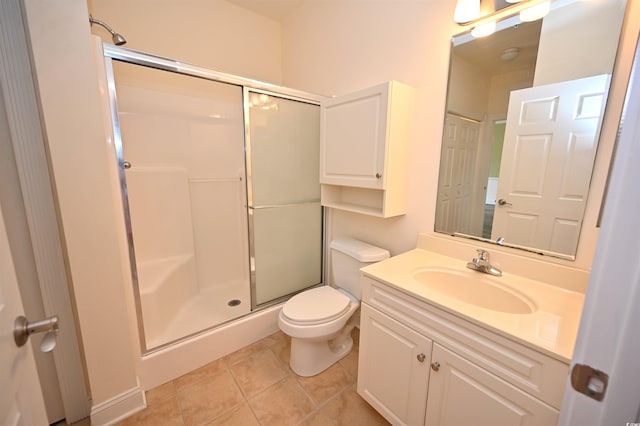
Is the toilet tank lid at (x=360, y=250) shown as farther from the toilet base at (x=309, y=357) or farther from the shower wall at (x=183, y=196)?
the shower wall at (x=183, y=196)

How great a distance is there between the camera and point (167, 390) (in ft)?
5.02

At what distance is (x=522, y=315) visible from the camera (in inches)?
36.1

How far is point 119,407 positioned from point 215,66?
2424 millimetres

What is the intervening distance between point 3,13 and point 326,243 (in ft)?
7.01

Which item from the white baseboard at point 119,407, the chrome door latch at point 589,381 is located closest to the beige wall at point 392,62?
the chrome door latch at point 589,381

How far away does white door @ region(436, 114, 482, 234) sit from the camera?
1.39 m

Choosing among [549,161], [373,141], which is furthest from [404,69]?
[549,161]

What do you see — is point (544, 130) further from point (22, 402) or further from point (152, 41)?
point (152, 41)

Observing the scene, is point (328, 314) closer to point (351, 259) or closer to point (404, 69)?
point (351, 259)

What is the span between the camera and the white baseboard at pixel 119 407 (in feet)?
4.23

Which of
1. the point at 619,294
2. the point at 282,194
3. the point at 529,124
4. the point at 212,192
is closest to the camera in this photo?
the point at 619,294

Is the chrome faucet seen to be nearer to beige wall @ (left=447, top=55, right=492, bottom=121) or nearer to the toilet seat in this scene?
beige wall @ (left=447, top=55, right=492, bottom=121)

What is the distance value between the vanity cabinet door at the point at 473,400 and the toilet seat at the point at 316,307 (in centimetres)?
67

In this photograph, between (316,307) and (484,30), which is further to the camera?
(316,307)
